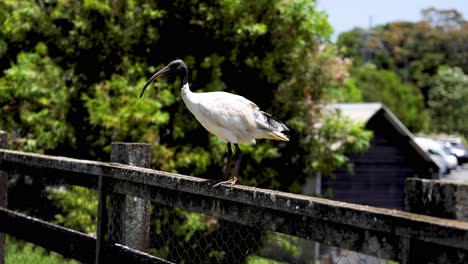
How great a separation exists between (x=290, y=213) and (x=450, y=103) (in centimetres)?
8060

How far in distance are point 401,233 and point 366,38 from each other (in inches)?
5113

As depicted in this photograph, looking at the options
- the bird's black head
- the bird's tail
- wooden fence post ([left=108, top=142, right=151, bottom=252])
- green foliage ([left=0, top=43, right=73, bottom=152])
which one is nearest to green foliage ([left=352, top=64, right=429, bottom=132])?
green foliage ([left=0, top=43, right=73, bottom=152])

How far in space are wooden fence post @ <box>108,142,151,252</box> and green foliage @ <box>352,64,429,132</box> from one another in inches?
2674

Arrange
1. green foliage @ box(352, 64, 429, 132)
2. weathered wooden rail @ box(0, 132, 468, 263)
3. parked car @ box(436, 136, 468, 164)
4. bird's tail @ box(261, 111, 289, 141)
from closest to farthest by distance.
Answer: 1. weathered wooden rail @ box(0, 132, 468, 263)
2. bird's tail @ box(261, 111, 289, 141)
3. parked car @ box(436, 136, 468, 164)
4. green foliage @ box(352, 64, 429, 132)

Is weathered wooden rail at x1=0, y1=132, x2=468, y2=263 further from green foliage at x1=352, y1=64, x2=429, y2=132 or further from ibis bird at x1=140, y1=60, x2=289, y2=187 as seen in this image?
green foliage at x1=352, y1=64, x2=429, y2=132

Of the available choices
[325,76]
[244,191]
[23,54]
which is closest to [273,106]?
[325,76]

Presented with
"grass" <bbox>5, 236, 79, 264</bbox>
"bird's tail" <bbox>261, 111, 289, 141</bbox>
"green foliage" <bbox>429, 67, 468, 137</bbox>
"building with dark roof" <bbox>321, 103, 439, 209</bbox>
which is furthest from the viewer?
"green foliage" <bbox>429, 67, 468, 137</bbox>

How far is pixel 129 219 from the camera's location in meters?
Answer: 3.96

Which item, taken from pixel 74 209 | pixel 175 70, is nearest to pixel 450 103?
pixel 74 209

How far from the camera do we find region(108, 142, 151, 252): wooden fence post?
397 cm

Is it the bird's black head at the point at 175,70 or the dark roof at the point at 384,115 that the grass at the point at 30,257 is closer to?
the bird's black head at the point at 175,70

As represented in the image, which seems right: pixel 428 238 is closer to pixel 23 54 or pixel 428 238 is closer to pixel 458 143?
pixel 23 54

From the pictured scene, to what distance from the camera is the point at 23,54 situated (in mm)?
11469

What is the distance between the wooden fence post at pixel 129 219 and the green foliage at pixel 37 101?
7246mm
